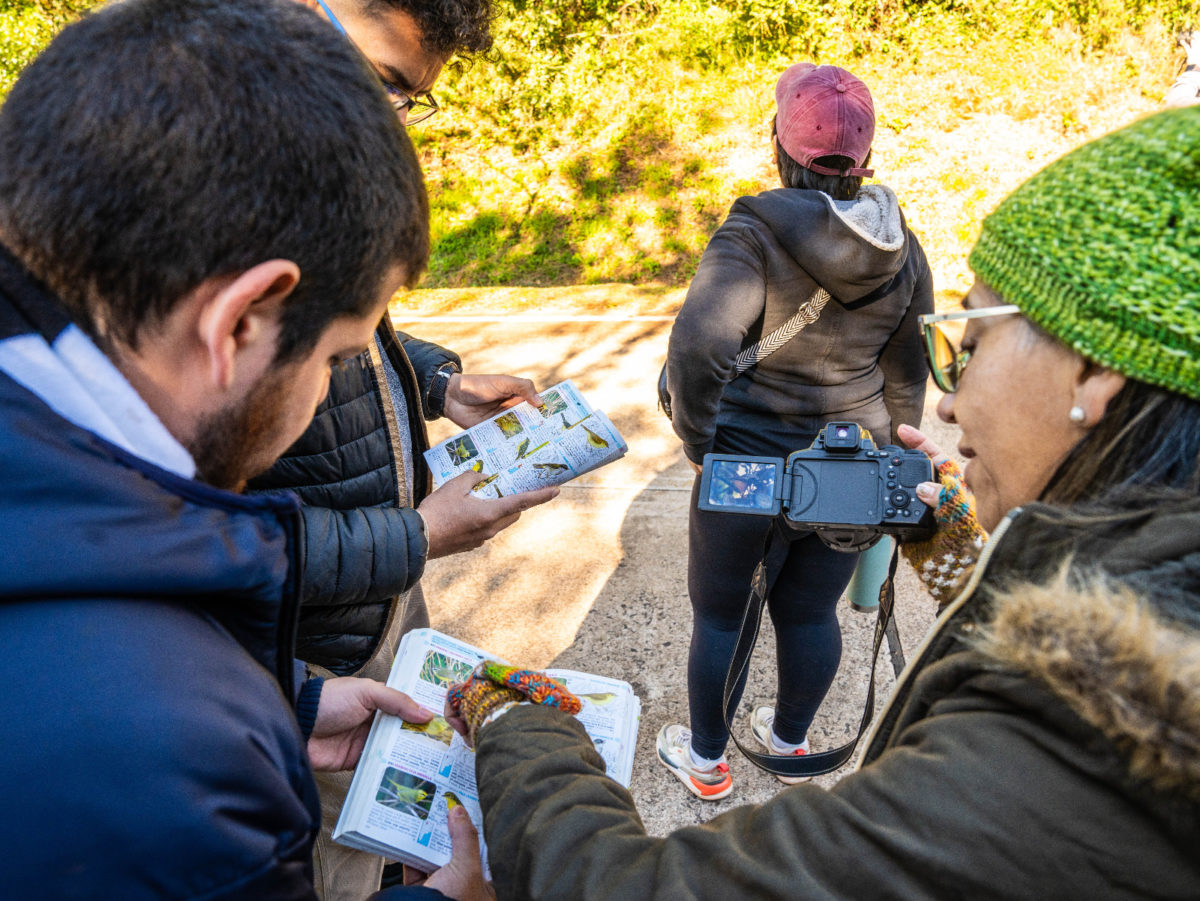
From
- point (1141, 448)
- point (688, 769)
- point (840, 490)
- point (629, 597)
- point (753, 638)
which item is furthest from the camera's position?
point (629, 597)

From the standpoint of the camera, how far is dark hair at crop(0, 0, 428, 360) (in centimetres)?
81

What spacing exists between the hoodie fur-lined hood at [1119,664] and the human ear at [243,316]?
88cm

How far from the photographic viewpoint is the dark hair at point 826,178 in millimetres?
2211

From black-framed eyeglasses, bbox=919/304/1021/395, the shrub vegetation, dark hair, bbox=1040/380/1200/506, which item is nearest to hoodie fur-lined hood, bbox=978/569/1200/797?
dark hair, bbox=1040/380/1200/506

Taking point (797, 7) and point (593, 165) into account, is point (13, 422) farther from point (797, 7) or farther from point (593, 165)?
point (797, 7)

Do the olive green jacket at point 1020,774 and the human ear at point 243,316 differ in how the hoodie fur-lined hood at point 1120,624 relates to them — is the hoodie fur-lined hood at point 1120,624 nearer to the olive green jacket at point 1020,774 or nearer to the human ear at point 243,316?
the olive green jacket at point 1020,774

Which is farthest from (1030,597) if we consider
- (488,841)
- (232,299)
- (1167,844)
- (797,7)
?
(797,7)

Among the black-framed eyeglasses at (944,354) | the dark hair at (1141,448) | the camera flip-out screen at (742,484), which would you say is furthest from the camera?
the camera flip-out screen at (742,484)

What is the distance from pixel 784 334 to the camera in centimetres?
223

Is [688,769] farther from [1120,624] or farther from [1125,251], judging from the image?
[1125,251]

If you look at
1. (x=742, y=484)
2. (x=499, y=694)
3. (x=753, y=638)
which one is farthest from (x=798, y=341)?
(x=499, y=694)

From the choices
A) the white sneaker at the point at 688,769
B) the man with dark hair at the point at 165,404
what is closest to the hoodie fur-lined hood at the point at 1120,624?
the man with dark hair at the point at 165,404

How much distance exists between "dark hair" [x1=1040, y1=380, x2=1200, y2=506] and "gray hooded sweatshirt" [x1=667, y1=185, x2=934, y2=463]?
1.14 meters

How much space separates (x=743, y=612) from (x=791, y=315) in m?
0.90
